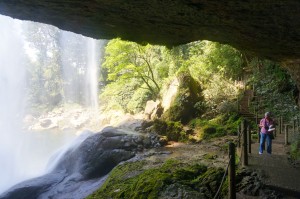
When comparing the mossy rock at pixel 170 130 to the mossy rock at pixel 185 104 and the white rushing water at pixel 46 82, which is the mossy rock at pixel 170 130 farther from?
the white rushing water at pixel 46 82

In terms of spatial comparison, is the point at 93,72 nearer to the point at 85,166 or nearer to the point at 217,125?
the point at 217,125

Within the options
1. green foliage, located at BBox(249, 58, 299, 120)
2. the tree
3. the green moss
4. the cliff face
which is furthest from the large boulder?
the cliff face

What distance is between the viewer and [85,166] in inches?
493

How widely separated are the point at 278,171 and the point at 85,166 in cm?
817

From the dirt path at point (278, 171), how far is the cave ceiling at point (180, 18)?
9.77 feet

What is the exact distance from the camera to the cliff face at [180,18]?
3865mm

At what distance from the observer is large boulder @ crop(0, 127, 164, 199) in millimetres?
10867

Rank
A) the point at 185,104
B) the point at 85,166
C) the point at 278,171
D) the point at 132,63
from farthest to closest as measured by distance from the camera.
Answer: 1. the point at 132,63
2. the point at 185,104
3. the point at 85,166
4. the point at 278,171

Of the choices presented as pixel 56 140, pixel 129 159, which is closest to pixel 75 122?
pixel 56 140

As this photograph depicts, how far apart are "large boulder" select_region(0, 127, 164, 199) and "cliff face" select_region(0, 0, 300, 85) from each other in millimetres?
6396

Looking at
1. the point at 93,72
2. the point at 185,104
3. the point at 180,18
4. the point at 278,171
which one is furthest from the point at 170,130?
the point at 93,72

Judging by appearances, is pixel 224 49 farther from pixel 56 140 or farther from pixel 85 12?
pixel 56 140

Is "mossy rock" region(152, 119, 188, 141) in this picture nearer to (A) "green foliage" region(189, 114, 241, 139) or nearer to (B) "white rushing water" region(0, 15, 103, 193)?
(A) "green foliage" region(189, 114, 241, 139)

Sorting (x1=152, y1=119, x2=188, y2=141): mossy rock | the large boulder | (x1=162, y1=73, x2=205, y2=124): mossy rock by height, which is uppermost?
(x1=162, y1=73, x2=205, y2=124): mossy rock
